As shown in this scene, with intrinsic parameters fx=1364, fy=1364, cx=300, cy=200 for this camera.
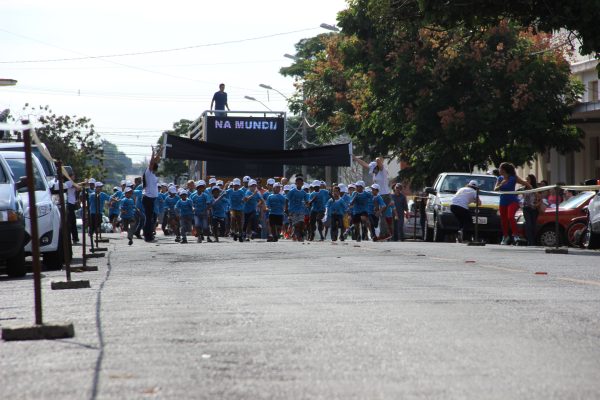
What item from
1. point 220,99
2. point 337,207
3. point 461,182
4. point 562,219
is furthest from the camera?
point 220,99

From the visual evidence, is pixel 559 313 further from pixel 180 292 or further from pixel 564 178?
pixel 564 178

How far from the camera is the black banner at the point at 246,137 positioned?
138ft

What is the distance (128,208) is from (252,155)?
5.74 m

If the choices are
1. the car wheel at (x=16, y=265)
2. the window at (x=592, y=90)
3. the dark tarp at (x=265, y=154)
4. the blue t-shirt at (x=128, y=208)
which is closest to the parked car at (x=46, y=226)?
the car wheel at (x=16, y=265)

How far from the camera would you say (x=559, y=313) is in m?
9.65

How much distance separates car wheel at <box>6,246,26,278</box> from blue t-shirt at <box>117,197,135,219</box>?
19.4 meters

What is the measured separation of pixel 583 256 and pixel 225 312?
36.9ft

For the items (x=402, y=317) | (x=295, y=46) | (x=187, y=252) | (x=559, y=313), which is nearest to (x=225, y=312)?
(x=402, y=317)

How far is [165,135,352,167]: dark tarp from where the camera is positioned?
133ft

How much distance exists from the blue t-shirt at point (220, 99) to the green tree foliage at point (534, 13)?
22.9 meters

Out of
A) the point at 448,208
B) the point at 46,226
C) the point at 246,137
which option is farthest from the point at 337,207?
the point at 46,226

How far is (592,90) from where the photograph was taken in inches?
1930

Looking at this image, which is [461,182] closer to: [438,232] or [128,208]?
[438,232]

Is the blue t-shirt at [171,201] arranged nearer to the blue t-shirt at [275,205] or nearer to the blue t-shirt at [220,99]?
the blue t-shirt at [220,99]
